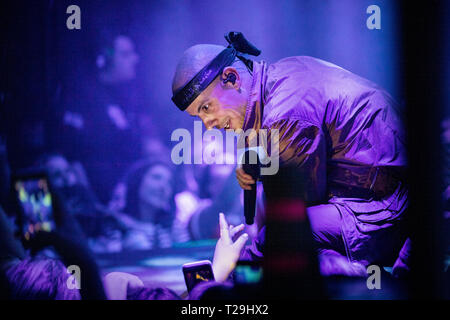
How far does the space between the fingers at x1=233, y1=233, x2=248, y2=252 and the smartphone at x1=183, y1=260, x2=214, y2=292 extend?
0.19m

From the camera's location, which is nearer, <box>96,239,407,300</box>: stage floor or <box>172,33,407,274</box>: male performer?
<box>172,33,407,274</box>: male performer

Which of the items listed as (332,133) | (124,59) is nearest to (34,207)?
(124,59)

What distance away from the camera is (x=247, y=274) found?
253 cm

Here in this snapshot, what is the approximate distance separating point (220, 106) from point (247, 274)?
0.97 m

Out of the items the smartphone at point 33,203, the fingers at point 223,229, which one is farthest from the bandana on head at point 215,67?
the smartphone at point 33,203

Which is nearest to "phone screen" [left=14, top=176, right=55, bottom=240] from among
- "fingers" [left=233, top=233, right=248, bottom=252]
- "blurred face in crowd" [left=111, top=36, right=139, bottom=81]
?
"blurred face in crowd" [left=111, top=36, right=139, bottom=81]

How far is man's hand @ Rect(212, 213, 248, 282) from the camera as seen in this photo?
2.54 m

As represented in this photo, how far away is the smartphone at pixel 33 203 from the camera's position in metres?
2.58

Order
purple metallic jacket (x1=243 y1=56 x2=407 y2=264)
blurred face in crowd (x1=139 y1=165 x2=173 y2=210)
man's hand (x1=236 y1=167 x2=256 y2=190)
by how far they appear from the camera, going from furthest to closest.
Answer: blurred face in crowd (x1=139 y1=165 x2=173 y2=210), man's hand (x1=236 y1=167 x2=256 y2=190), purple metallic jacket (x1=243 y1=56 x2=407 y2=264)

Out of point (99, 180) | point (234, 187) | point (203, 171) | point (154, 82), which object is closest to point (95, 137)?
point (99, 180)

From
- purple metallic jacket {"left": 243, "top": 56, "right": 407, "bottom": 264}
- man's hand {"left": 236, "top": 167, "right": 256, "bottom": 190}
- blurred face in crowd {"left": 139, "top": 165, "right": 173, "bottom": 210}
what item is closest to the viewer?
purple metallic jacket {"left": 243, "top": 56, "right": 407, "bottom": 264}

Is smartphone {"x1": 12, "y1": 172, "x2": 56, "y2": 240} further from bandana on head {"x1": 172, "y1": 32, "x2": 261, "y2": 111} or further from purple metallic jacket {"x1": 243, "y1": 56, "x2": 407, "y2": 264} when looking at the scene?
purple metallic jacket {"x1": 243, "y1": 56, "x2": 407, "y2": 264}

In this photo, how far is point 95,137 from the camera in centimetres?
261

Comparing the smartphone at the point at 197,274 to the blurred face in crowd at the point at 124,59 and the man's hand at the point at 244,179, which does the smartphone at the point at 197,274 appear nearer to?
the man's hand at the point at 244,179
